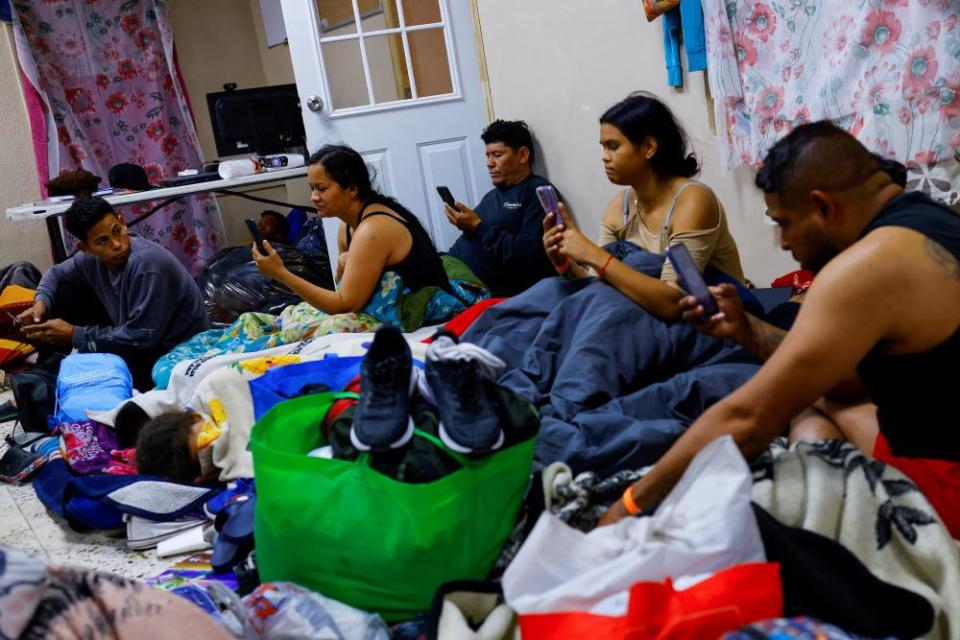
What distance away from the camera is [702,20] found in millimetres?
2844

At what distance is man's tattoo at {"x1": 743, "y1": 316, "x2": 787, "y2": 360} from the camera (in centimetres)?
171

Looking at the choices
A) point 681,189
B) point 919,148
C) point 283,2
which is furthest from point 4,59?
point 919,148

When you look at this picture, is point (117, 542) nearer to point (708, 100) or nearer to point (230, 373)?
point (230, 373)

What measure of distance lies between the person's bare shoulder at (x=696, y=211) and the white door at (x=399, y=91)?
2.13m

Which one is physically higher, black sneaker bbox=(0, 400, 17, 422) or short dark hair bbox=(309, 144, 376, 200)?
short dark hair bbox=(309, 144, 376, 200)

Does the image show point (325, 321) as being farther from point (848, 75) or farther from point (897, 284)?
point (897, 284)

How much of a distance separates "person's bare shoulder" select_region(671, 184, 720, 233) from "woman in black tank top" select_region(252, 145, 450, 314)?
971 mm

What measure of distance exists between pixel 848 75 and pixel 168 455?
2065mm

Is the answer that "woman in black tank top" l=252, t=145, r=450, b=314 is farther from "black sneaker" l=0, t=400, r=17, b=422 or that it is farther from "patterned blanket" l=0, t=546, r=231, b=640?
"patterned blanket" l=0, t=546, r=231, b=640

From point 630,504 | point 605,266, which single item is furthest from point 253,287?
point 630,504

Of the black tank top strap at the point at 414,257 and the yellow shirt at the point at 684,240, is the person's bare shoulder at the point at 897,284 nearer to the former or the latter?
the yellow shirt at the point at 684,240

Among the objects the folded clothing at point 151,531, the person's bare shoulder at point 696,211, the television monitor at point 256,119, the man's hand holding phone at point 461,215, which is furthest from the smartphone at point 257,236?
the television monitor at point 256,119

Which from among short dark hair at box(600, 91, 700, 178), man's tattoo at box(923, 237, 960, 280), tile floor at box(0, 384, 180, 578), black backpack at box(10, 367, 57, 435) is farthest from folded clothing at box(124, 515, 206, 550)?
man's tattoo at box(923, 237, 960, 280)

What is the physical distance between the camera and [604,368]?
197 cm
